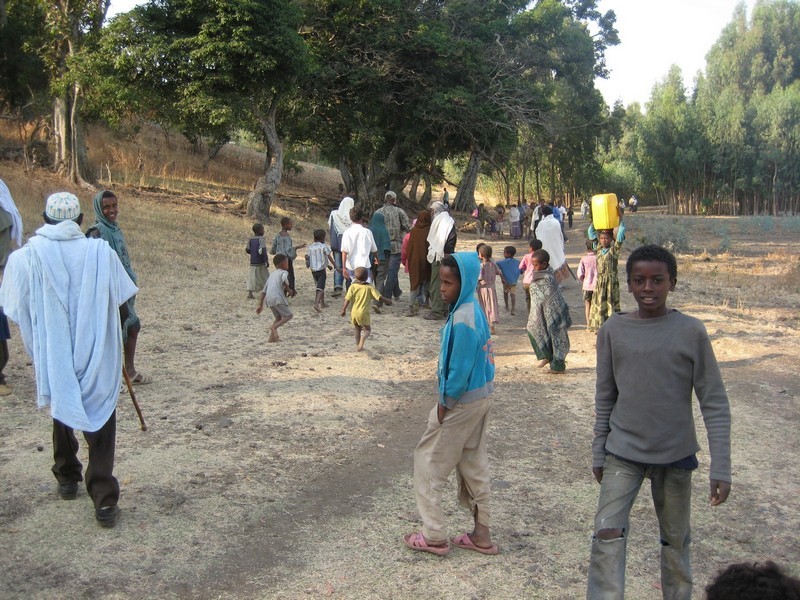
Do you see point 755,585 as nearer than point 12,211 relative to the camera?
Yes

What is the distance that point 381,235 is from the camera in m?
12.2

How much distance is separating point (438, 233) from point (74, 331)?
7.32 metres

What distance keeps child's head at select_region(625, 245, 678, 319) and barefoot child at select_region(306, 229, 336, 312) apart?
8.55 metres

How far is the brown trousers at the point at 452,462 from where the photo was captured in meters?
4.18

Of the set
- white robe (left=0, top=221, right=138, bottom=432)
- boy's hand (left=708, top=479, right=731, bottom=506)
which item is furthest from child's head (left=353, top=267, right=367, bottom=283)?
boy's hand (left=708, top=479, right=731, bottom=506)

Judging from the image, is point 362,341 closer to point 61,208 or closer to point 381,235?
point 381,235

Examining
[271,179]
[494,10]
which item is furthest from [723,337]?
[494,10]

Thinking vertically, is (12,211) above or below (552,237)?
above

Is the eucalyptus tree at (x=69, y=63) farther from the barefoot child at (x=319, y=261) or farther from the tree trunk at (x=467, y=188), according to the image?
the tree trunk at (x=467, y=188)

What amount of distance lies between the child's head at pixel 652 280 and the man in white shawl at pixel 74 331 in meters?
2.92

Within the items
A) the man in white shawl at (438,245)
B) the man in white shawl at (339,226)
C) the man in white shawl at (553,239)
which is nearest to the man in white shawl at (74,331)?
the man in white shawl at (438,245)

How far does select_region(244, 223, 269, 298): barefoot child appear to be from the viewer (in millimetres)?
11945

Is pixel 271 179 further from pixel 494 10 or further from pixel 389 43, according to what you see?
pixel 494 10

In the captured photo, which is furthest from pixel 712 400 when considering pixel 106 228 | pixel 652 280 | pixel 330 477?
pixel 106 228
